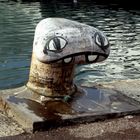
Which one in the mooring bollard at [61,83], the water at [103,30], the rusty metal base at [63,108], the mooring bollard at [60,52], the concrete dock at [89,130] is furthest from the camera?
the water at [103,30]

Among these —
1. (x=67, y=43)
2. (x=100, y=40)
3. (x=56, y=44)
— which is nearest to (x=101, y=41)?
(x=100, y=40)

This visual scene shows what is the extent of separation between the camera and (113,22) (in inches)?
859

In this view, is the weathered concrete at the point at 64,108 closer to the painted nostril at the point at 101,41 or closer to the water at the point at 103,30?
the painted nostril at the point at 101,41

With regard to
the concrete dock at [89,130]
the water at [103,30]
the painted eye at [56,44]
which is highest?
the painted eye at [56,44]

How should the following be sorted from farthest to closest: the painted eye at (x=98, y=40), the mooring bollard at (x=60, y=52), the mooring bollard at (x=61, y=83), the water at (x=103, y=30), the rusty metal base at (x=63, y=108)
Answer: the water at (x=103, y=30), the painted eye at (x=98, y=40), the mooring bollard at (x=60, y=52), the mooring bollard at (x=61, y=83), the rusty metal base at (x=63, y=108)

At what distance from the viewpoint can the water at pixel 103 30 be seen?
10.9 meters

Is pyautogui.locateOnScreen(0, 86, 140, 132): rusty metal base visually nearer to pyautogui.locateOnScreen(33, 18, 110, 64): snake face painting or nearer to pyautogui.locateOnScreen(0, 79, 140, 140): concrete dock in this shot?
pyautogui.locateOnScreen(0, 79, 140, 140): concrete dock

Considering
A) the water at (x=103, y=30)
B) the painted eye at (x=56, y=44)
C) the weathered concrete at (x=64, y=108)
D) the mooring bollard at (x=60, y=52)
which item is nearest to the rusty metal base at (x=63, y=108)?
the weathered concrete at (x=64, y=108)

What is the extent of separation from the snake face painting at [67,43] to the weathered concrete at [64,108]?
0.49 m

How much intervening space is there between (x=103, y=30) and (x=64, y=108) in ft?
44.2

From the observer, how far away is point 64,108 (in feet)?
18.1

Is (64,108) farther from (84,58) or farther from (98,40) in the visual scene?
(98,40)

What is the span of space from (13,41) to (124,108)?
10435mm

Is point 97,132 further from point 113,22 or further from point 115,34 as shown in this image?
point 113,22
